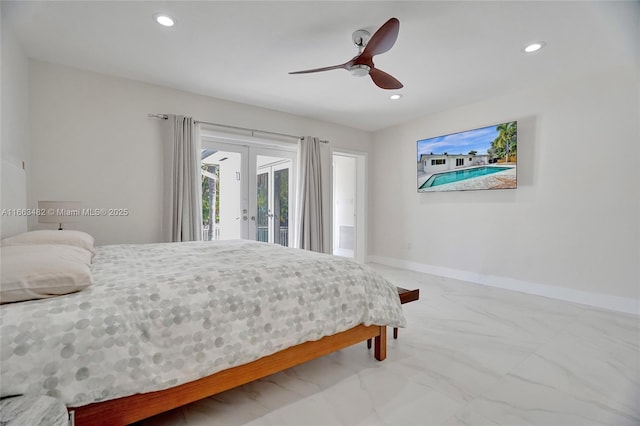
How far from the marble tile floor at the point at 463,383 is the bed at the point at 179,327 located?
0.67 feet

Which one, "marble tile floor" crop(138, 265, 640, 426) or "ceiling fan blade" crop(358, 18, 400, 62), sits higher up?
"ceiling fan blade" crop(358, 18, 400, 62)

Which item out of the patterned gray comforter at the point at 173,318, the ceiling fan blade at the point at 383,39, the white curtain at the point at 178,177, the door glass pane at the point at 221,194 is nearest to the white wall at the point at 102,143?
the white curtain at the point at 178,177

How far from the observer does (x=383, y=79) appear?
259cm

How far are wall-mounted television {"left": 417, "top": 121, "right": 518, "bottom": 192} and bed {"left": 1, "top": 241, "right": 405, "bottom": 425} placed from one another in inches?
105

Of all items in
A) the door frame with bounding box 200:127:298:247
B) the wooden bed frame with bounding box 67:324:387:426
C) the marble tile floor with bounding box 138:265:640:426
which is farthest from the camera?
the door frame with bounding box 200:127:298:247

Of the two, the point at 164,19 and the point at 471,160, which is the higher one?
the point at 164,19

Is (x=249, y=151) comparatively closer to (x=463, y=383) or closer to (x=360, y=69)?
(x=360, y=69)

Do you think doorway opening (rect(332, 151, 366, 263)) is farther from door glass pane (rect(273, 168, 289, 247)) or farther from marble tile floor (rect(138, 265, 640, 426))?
marble tile floor (rect(138, 265, 640, 426))

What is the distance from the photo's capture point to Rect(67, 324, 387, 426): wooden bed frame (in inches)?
45.2

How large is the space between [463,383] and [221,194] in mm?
3487

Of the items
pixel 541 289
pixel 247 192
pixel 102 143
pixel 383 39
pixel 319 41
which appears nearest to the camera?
pixel 383 39

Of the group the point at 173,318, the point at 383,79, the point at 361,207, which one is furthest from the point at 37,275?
the point at 361,207

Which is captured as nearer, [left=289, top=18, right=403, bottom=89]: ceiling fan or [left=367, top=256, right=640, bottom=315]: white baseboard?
[left=289, top=18, right=403, bottom=89]: ceiling fan

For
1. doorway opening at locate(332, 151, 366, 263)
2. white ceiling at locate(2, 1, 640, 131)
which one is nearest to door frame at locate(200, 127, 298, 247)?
white ceiling at locate(2, 1, 640, 131)
